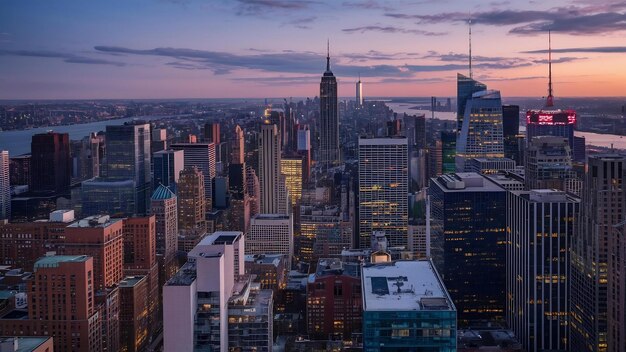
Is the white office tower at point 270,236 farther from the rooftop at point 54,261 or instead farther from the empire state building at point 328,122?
the empire state building at point 328,122

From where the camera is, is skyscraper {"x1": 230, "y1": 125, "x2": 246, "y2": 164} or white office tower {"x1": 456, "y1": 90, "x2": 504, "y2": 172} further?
skyscraper {"x1": 230, "y1": 125, "x2": 246, "y2": 164}

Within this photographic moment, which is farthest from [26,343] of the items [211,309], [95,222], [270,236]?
[270,236]

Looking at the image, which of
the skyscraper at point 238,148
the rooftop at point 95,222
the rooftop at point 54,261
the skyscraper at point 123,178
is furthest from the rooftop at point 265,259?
the skyscraper at point 238,148

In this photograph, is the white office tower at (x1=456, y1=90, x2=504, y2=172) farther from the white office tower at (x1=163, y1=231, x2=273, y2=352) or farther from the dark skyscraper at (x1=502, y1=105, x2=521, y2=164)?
the white office tower at (x1=163, y1=231, x2=273, y2=352)

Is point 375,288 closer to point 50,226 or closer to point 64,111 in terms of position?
point 64,111

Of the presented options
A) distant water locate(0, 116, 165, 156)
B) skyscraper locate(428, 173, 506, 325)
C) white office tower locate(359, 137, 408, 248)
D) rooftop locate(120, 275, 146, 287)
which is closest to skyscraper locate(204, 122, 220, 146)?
white office tower locate(359, 137, 408, 248)

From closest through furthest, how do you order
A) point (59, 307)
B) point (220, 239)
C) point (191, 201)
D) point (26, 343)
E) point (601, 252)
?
point (26, 343) < point (59, 307) < point (220, 239) < point (601, 252) < point (191, 201)

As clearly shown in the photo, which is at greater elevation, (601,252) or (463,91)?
(463,91)

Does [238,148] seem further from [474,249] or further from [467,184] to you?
[474,249]
